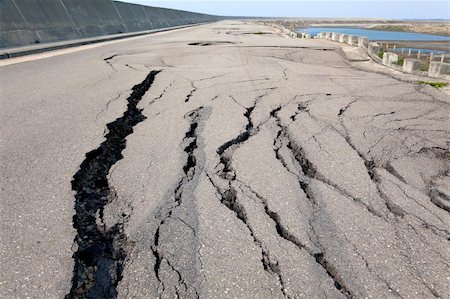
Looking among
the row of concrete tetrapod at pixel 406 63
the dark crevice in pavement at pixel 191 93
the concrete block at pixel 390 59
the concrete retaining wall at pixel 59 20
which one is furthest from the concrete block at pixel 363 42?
the concrete retaining wall at pixel 59 20

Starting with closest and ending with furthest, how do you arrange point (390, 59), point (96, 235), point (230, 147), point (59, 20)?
1. point (96, 235)
2. point (230, 147)
3. point (390, 59)
4. point (59, 20)

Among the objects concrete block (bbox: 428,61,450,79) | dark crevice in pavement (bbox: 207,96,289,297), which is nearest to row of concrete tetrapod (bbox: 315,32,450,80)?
concrete block (bbox: 428,61,450,79)

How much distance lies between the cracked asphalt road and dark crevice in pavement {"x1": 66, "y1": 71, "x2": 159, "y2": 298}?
0.04 feet

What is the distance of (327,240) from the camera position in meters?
2.45

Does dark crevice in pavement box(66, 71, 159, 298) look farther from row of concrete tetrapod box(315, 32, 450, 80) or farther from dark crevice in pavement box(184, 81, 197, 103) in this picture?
row of concrete tetrapod box(315, 32, 450, 80)

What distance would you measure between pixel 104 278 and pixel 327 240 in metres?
1.51

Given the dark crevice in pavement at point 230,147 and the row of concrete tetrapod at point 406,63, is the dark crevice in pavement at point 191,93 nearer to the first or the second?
the dark crevice in pavement at point 230,147

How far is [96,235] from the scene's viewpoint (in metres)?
2.49

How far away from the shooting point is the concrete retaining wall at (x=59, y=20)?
12.0 m

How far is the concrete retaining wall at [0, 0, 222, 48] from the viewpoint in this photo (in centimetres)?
1204

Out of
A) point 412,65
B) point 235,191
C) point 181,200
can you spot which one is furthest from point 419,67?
point 181,200

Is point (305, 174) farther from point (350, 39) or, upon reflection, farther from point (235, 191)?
point (350, 39)

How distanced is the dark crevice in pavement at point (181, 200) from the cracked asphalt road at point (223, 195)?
1 cm

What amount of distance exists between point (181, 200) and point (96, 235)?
0.72 metres
